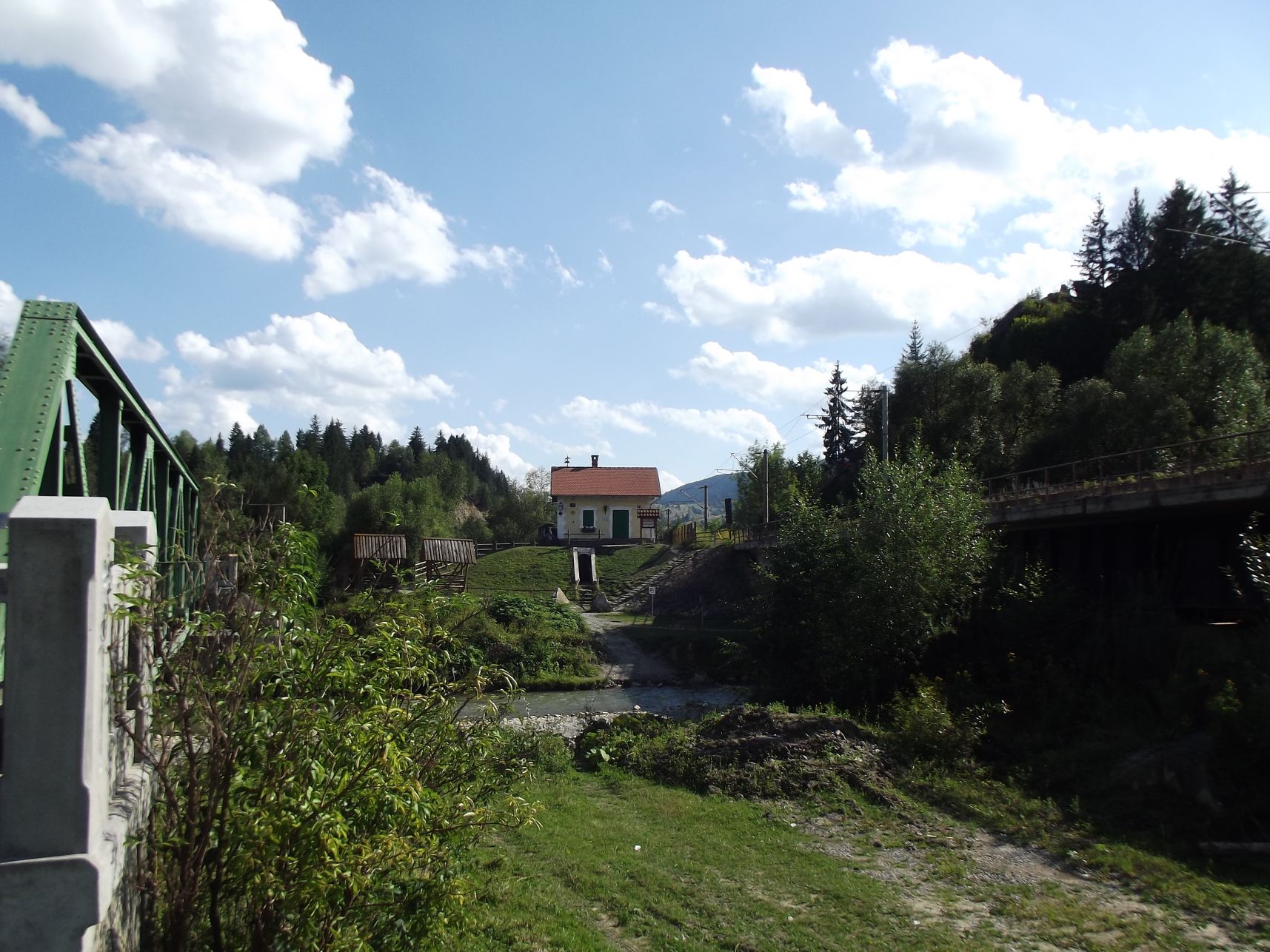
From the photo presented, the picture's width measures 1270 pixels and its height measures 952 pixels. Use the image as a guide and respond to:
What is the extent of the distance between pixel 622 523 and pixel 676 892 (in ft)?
184

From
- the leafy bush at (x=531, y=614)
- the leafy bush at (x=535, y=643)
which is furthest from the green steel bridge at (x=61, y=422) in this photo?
the leafy bush at (x=531, y=614)

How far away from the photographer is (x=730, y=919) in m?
7.69

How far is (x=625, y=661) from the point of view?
33.8 metres

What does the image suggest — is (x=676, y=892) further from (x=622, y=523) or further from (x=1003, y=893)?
(x=622, y=523)

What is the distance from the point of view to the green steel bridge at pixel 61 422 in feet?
16.5

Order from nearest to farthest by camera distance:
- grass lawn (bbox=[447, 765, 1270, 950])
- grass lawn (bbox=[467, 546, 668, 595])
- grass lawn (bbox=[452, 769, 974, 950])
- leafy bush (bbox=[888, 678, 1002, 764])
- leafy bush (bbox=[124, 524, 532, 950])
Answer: leafy bush (bbox=[124, 524, 532, 950]) → grass lawn (bbox=[452, 769, 974, 950]) → grass lawn (bbox=[447, 765, 1270, 950]) → leafy bush (bbox=[888, 678, 1002, 764]) → grass lawn (bbox=[467, 546, 668, 595])

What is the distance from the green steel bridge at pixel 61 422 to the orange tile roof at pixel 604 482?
55.2 m

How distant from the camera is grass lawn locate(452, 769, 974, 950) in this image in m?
7.15

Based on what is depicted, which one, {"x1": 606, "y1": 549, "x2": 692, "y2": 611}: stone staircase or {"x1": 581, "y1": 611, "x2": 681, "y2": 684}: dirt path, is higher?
{"x1": 606, "y1": 549, "x2": 692, "y2": 611}: stone staircase

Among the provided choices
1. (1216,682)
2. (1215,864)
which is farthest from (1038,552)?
(1215,864)

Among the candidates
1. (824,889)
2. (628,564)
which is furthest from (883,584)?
(628,564)

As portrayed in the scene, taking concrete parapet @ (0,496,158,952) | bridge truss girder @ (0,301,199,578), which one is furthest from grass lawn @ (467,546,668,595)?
concrete parapet @ (0,496,158,952)

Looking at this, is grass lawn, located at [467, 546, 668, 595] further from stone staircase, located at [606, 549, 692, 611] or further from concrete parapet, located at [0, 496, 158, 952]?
concrete parapet, located at [0, 496, 158, 952]

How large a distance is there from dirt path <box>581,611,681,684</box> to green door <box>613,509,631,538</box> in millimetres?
23854
